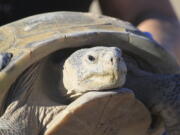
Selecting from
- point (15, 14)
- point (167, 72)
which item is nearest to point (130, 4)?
point (15, 14)

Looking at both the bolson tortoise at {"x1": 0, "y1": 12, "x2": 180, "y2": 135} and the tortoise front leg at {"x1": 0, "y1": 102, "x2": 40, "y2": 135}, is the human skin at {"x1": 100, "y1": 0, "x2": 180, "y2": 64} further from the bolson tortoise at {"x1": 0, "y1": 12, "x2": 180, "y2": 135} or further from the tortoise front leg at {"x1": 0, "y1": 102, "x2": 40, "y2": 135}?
the tortoise front leg at {"x1": 0, "y1": 102, "x2": 40, "y2": 135}

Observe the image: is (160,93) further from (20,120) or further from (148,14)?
(148,14)

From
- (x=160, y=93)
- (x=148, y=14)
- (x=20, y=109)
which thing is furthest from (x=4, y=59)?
(x=148, y=14)

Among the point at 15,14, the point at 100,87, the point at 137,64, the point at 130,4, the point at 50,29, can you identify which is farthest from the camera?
the point at 130,4

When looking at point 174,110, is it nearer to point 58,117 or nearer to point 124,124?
Answer: point 124,124

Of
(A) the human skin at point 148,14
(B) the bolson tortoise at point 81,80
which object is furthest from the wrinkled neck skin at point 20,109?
(A) the human skin at point 148,14

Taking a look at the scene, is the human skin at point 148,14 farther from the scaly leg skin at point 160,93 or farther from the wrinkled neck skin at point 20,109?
the wrinkled neck skin at point 20,109

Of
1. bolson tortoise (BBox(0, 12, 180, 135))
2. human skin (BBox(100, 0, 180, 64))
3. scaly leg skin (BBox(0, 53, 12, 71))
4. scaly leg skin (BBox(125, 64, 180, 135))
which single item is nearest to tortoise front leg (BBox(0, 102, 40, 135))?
bolson tortoise (BBox(0, 12, 180, 135))
